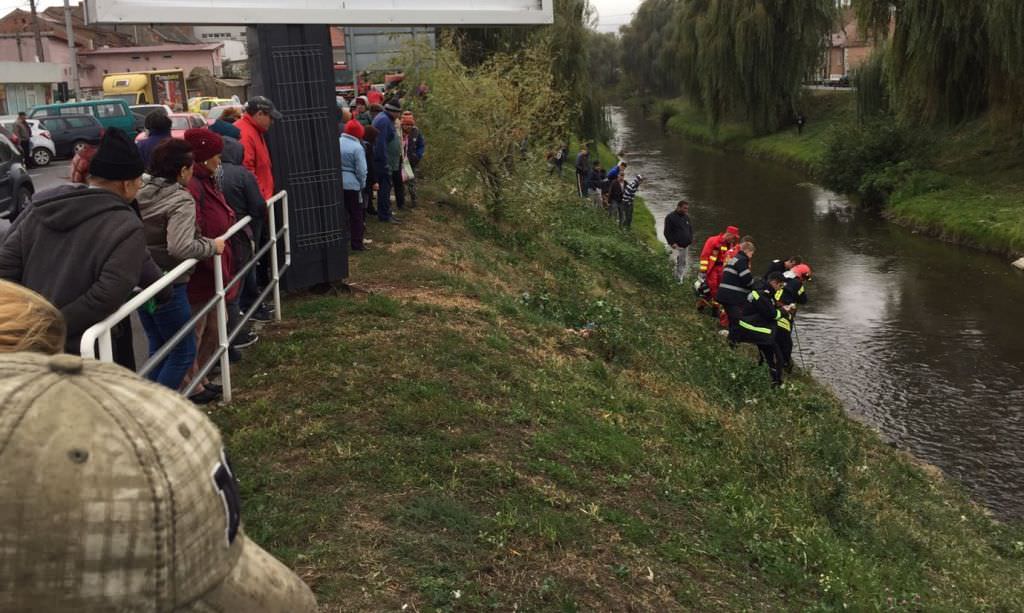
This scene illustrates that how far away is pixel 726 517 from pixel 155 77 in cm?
4287

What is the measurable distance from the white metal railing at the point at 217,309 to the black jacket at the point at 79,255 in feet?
0.32

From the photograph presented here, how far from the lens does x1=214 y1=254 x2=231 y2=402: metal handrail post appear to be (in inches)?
221

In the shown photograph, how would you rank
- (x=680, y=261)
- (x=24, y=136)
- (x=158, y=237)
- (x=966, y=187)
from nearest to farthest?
1. (x=158, y=237)
2. (x=680, y=261)
3. (x=24, y=136)
4. (x=966, y=187)

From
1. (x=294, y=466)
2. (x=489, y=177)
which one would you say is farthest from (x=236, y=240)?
(x=489, y=177)

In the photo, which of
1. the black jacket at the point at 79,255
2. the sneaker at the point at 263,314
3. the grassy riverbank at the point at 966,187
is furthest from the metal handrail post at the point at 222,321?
the grassy riverbank at the point at 966,187

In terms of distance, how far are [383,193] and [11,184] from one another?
16.8 feet

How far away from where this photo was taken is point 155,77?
4303 centimetres

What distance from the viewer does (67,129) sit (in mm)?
27500

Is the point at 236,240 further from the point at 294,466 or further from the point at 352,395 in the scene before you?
the point at 294,466

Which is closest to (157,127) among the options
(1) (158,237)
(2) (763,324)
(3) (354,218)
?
(1) (158,237)

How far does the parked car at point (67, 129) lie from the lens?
27.2m

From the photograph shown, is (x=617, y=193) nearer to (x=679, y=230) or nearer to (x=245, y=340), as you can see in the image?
(x=679, y=230)

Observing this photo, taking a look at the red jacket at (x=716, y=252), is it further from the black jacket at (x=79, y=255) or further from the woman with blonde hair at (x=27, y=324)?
the woman with blonde hair at (x=27, y=324)

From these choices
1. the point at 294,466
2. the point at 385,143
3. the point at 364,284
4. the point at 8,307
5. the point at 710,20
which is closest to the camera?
the point at 8,307
